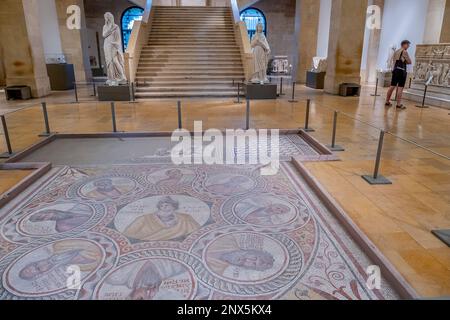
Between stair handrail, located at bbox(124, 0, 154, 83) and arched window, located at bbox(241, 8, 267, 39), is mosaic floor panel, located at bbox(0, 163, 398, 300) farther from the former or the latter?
arched window, located at bbox(241, 8, 267, 39)

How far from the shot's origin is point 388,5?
1627 centimetres

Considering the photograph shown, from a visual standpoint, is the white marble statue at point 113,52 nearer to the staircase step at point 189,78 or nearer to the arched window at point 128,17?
the staircase step at point 189,78

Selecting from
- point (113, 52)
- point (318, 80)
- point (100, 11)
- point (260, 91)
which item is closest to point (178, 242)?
point (260, 91)

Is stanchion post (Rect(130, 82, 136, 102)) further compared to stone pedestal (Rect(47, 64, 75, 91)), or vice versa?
stone pedestal (Rect(47, 64, 75, 91))

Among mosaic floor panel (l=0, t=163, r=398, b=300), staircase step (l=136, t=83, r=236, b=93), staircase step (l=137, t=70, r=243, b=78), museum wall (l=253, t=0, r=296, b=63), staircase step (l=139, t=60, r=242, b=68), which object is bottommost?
mosaic floor panel (l=0, t=163, r=398, b=300)

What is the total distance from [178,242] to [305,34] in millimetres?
15632

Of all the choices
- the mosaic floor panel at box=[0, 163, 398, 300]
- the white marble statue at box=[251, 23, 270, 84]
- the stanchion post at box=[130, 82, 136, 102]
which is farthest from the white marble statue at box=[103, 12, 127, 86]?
the mosaic floor panel at box=[0, 163, 398, 300]

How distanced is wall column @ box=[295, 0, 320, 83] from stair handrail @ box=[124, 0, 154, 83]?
7048mm

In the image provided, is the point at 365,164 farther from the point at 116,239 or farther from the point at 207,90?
the point at 207,90

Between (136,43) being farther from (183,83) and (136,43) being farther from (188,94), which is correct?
(188,94)

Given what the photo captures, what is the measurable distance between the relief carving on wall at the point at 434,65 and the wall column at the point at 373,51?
544 centimetres

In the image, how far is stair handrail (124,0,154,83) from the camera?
12.3 meters
